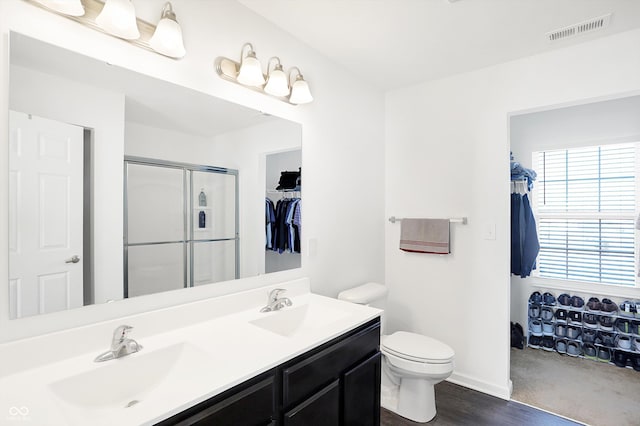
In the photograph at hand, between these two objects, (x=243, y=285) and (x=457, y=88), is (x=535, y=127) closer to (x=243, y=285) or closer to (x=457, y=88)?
(x=457, y=88)

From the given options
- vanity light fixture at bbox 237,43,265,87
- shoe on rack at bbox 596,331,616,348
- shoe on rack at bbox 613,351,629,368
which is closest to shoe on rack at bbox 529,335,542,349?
shoe on rack at bbox 596,331,616,348

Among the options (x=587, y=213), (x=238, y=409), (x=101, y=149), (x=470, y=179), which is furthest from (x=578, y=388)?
(x=101, y=149)

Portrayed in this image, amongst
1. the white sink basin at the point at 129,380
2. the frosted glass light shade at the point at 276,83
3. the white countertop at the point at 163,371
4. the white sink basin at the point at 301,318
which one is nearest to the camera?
the white countertop at the point at 163,371

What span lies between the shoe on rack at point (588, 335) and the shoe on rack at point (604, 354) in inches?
3.3

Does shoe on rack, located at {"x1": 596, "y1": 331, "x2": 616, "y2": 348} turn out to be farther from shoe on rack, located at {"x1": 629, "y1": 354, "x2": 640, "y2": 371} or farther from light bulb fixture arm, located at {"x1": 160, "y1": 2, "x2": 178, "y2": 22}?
light bulb fixture arm, located at {"x1": 160, "y1": 2, "x2": 178, "y2": 22}

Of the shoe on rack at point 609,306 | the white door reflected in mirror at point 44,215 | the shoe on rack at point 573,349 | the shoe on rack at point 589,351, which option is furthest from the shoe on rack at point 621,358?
the white door reflected in mirror at point 44,215

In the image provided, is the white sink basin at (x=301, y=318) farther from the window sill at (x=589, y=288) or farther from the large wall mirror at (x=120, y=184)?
the window sill at (x=589, y=288)

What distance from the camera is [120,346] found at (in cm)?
111

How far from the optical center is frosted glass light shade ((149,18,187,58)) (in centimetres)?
128

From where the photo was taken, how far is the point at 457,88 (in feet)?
8.36

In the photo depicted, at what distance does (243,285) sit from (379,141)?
5.75 ft

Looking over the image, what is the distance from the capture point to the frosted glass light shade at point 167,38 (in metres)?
1.28

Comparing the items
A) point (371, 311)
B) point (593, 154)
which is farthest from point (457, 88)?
point (371, 311)

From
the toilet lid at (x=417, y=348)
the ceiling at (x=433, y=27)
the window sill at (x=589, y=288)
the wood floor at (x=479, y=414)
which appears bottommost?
the wood floor at (x=479, y=414)
